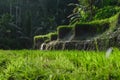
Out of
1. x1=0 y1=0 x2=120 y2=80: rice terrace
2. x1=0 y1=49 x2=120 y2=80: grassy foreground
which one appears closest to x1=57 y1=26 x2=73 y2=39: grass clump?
x1=0 y1=0 x2=120 y2=80: rice terrace

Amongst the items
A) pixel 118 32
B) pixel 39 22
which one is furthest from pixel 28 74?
pixel 39 22

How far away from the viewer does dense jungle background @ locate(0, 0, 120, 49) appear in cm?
3456

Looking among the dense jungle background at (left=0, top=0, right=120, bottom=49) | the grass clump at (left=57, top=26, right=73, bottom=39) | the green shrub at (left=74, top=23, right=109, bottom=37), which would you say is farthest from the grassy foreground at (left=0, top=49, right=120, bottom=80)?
the dense jungle background at (left=0, top=0, right=120, bottom=49)

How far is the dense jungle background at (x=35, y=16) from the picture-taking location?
113 feet

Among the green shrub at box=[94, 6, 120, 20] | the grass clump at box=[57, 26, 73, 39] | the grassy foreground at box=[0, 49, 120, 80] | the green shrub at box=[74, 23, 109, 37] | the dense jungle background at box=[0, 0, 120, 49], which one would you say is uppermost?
the grassy foreground at box=[0, 49, 120, 80]

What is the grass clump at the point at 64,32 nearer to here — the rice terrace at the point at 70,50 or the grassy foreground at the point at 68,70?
the rice terrace at the point at 70,50

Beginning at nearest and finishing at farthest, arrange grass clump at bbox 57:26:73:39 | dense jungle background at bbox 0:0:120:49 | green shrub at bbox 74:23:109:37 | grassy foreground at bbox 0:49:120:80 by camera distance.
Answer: grassy foreground at bbox 0:49:120:80 → green shrub at bbox 74:23:109:37 → grass clump at bbox 57:26:73:39 → dense jungle background at bbox 0:0:120:49

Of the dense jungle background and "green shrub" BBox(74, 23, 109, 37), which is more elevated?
"green shrub" BBox(74, 23, 109, 37)

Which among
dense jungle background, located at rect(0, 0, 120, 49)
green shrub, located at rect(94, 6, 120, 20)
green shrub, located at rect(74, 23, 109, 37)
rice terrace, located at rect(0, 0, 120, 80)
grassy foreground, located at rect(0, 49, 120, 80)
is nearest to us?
grassy foreground, located at rect(0, 49, 120, 80)

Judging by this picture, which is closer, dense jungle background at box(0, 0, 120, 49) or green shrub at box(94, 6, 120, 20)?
green shrub at box(94, 6, 120, 20)

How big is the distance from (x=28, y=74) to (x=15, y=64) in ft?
1.93

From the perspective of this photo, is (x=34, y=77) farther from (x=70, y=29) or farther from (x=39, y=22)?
(x=39, y=22)

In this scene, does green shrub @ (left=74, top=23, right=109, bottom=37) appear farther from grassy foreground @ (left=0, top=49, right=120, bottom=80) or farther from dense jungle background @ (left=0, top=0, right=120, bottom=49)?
grassy foreground @ (left=0, top=49, right=120, bottom=80)

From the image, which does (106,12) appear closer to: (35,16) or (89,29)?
(89,29)
